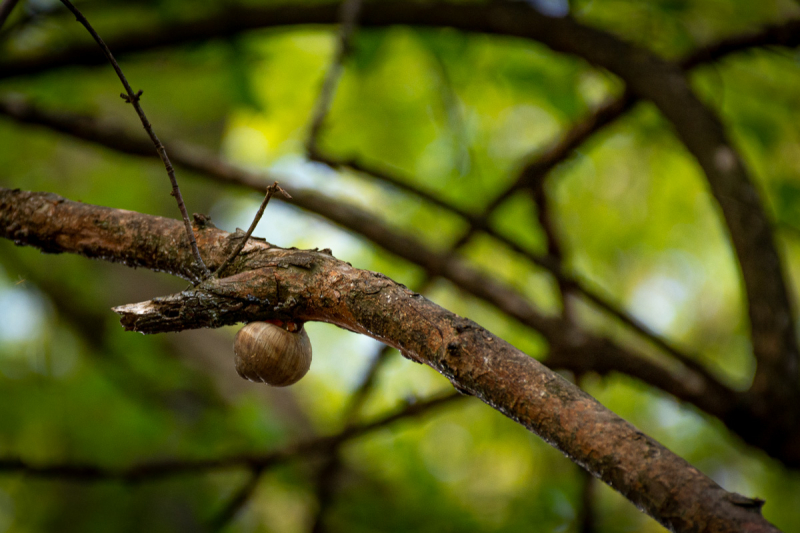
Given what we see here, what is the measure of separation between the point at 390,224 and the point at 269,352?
2040 mm

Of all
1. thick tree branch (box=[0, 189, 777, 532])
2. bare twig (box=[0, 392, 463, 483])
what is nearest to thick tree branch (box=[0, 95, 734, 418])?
bare twig (box=[0, 392, 463, 483])

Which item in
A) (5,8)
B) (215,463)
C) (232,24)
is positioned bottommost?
(215,463)

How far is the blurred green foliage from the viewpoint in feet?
11.6

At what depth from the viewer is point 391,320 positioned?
1040 millimetres

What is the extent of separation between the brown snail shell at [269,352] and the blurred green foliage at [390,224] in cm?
162

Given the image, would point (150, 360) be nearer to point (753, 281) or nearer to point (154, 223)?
point (154, 223)

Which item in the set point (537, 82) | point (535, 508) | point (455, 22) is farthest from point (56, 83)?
point (535, 508)

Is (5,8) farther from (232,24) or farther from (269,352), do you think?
(232,24)

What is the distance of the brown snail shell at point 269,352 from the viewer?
1.11 metres

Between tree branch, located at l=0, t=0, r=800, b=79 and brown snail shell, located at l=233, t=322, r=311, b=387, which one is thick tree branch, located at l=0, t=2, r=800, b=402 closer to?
tree branch, located at l=0, t=0, r=800, b=79

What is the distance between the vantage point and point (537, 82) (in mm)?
3516

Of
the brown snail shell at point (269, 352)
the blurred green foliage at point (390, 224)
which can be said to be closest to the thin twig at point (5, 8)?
the brown snail shell at point (269, 352)

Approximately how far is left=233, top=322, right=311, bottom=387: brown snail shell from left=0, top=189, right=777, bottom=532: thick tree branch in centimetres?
4

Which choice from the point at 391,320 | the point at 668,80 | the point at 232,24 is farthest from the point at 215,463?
the point at 668,80
